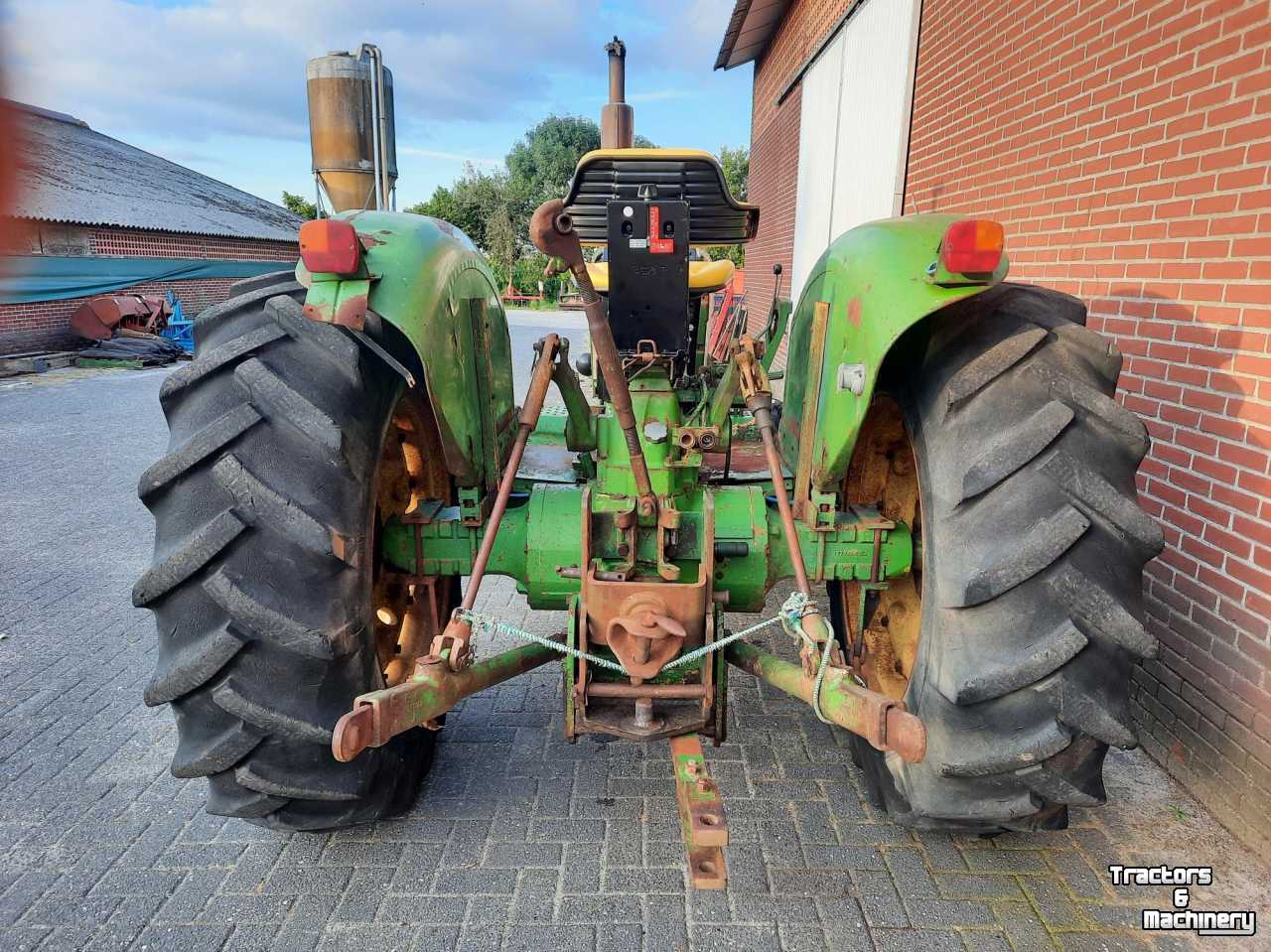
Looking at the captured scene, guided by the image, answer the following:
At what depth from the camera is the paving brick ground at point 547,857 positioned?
2.37m

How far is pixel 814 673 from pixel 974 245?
1143mm

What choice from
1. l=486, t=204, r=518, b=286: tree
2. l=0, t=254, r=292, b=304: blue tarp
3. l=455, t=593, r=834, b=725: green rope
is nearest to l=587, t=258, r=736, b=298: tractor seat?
l=455, t=593, r=834, b=725: green rope

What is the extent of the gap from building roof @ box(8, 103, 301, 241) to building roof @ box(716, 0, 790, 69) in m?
8.21

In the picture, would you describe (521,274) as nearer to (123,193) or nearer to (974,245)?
(123,193)

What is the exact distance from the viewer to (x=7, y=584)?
195 inches

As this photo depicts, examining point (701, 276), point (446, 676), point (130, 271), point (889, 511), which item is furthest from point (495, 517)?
point (130, 271)

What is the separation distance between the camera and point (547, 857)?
8.71ft

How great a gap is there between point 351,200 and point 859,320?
129 inches

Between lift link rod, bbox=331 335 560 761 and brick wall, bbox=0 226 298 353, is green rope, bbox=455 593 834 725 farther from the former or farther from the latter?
brick wall, bbox=0 226 298 353

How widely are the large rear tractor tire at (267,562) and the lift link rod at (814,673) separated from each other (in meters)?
1.12

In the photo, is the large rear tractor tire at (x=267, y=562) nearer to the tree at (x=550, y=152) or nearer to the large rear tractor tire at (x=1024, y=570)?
the large rear tractor tire at (x=1024, y=570)

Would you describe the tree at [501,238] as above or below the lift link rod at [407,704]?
above

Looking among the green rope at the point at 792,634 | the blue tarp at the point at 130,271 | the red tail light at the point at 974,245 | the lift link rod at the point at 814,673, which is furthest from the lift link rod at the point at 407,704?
the blue tarp at the point at 130,271

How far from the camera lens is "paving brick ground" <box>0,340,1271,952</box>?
2367mm
